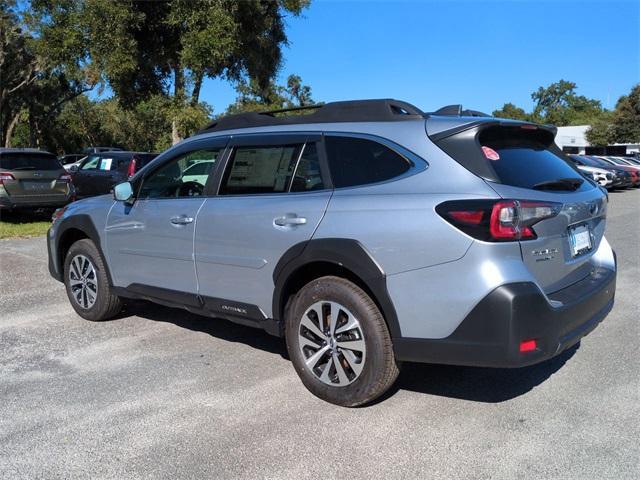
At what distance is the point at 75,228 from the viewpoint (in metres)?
5.55

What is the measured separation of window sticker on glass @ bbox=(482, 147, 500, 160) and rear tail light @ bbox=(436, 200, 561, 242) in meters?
0.36

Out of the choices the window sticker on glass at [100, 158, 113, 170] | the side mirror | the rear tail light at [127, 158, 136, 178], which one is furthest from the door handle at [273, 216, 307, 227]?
the window sticker on glass at [100, 158, 113, 170]

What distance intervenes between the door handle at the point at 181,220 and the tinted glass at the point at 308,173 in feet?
3.22

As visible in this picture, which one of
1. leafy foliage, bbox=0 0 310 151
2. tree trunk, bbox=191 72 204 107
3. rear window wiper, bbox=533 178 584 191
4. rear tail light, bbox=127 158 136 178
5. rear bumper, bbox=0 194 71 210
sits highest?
leafy foliage, bbox=0 0 310 151

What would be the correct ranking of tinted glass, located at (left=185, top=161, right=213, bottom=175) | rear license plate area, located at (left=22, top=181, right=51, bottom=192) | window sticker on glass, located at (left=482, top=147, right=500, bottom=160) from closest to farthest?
window sticker on glass, located at (left=482, top=147, right=500, bottom=160), tinted glass, located at (left=185, top=161, right=213, bottom=175), rear license plate area, located at (left=22, top=181, right=51, bottom=192)

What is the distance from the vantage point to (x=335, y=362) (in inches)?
143

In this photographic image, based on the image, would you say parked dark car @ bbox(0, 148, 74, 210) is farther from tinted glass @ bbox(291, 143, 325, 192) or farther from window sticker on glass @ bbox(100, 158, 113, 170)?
tinted glass @ bbox(291, 143, 325, 192)

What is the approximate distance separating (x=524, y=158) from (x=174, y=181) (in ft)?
9.15

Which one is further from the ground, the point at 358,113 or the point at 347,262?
the point at 358,113

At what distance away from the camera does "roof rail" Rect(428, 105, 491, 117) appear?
155 inches

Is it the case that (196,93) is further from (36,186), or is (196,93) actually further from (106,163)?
(36,186)

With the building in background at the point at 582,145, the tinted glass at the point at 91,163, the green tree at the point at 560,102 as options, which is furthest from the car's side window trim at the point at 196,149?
the green tree at the point at 560,102

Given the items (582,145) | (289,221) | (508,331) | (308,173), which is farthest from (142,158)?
(582,145)

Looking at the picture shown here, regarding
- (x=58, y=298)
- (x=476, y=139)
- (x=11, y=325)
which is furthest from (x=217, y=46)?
(x=476, y=139)
